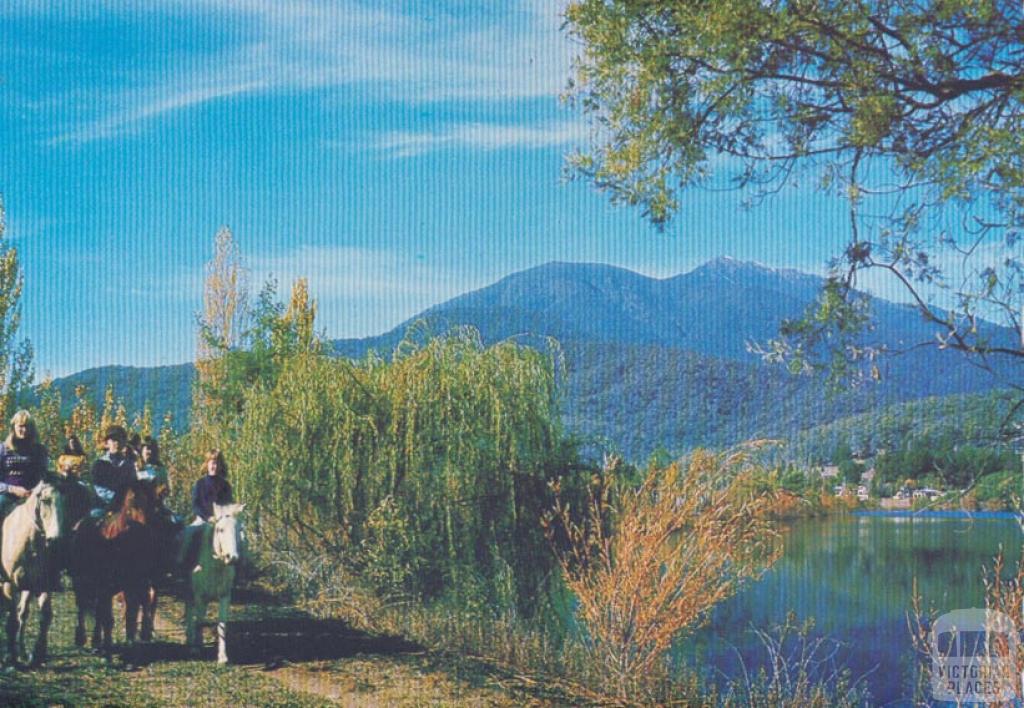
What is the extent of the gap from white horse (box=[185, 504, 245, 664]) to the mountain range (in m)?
0.82

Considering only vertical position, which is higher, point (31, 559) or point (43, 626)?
point (31, 559)

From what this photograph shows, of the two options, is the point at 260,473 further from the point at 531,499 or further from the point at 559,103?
the point at 559,103

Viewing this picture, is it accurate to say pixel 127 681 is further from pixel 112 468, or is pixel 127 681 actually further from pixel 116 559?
pixel 112 468

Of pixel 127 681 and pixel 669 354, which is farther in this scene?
pixel 669 354

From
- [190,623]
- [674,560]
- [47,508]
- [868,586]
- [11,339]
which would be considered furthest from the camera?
[868,586]

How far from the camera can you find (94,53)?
18.5ft

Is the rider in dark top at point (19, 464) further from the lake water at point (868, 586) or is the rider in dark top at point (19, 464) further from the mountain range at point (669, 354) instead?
the lake water at point (868, 586)

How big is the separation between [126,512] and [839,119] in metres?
4.09

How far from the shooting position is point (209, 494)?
5648 millimetres

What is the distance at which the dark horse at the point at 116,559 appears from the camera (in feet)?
17.2

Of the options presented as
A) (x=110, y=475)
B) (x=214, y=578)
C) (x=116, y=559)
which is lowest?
(x=214, y=578)

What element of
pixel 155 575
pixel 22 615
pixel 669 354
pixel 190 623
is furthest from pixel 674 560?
pixel 22 615

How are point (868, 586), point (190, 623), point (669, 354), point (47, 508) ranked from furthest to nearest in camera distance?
point (868, 586), point (669, 354), point (190, 623), point (47, 508)

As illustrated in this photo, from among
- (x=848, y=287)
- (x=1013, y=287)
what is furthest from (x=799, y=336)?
(x=1013, y=287)
